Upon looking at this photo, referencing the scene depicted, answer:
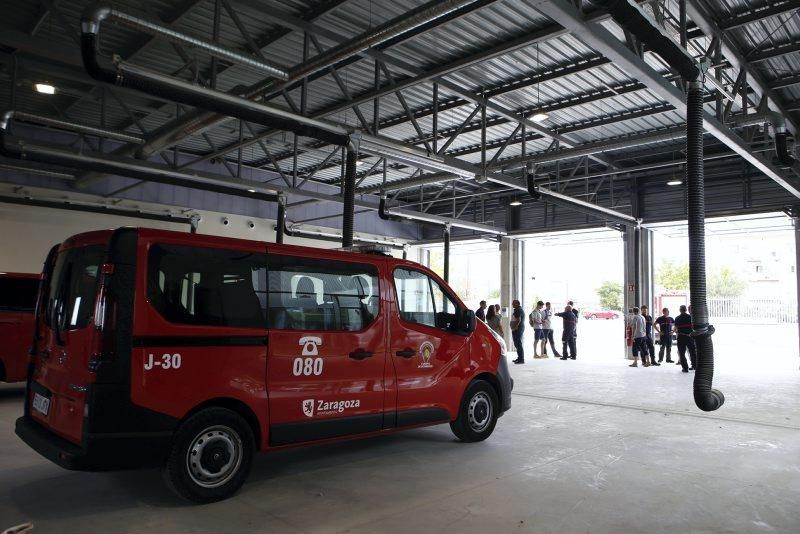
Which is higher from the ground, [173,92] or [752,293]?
[173,92]

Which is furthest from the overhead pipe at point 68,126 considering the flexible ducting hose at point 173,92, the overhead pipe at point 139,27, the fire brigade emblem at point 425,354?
the fire brigade emblem at point 425,354

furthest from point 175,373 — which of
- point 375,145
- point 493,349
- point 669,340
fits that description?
point 669,340

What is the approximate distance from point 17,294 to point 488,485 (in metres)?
7.16

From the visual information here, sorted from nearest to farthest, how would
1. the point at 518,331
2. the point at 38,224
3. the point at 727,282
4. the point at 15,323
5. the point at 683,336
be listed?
the point at 15,323, the point at 683,336, the point at 38,224, the point at 518,331, the point at 727,282

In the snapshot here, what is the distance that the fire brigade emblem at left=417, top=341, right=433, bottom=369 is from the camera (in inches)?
214

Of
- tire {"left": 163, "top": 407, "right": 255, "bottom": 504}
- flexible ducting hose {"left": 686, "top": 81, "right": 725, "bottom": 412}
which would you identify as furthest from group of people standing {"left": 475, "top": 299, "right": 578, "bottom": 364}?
tire {"left": 163, "top": 407, "right": 255, "bottom": 504}

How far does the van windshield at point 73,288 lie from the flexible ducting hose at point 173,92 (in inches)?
90.9

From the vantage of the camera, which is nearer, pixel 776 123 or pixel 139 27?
pixel 139 27

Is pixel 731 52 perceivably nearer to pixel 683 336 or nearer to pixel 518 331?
pixel 683 336

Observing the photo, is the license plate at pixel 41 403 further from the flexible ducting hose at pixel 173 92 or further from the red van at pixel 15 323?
the red van at pixel 15 323

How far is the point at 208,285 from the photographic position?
13.7 ft

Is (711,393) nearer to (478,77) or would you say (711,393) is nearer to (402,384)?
(402,384)

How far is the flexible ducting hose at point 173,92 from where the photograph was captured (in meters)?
5.55

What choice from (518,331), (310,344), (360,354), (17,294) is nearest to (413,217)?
(518,331)
